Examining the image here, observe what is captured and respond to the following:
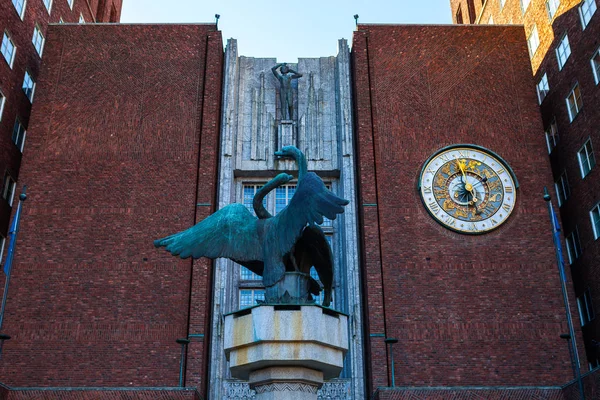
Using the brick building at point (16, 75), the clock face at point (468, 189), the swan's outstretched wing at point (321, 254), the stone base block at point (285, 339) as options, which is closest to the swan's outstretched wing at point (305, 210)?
the swan's outstretched wing at point (321, 254)

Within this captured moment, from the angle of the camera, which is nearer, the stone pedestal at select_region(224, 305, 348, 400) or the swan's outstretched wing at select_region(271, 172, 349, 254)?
the stone pedestal at select_region(224, 305, 348, 400)

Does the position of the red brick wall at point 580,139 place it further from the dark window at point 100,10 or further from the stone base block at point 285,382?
the dark window at point 100,10

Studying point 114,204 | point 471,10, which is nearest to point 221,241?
point 114,204

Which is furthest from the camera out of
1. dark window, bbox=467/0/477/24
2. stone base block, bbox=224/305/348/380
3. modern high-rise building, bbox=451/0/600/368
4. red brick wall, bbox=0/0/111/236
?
dark window, bbox=467/0/477/24

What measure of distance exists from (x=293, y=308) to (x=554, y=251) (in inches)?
613

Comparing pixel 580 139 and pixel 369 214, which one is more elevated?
pixel 580 139

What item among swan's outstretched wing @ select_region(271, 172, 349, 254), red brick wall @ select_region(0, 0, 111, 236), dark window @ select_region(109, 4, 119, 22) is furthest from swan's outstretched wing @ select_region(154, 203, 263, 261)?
dark window @ select_region(109, 4, 119, 22)

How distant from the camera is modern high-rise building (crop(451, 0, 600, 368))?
26.7 metres

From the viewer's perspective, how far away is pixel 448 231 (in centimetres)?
2664

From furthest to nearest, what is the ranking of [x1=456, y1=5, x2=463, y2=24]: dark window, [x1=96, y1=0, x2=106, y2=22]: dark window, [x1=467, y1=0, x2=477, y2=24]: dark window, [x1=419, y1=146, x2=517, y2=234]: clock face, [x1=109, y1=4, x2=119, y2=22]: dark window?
1. [x1=456, y1=5, x2=463, y2=24]: dark window
2. [x1=109, y1=4, x2=119, y2=22]: dark window
3. [x1=467, y1=0, x2=477, y2=24]: dark window
4. [x1=96, y1=0, x2=106, y2=22]: dark window
5. [x1=419, y1=146, x2=517, y2=234]: clock face

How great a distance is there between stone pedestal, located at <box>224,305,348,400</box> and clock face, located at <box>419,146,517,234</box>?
→ 1399 cm

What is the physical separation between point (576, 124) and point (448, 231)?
274 inches

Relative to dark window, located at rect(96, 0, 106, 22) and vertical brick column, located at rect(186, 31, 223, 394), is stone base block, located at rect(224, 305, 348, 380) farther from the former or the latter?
dark window, located at rect(96, 0, 106, 22)

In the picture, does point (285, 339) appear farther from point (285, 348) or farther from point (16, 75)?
point (16, 75)
